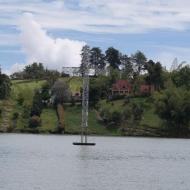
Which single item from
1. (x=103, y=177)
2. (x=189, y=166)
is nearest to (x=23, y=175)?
(x=103, y=177)

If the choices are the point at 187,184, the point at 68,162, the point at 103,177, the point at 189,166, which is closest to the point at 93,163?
the point at 68,162

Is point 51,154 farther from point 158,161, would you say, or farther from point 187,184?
point 187,184

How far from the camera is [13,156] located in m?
96.4

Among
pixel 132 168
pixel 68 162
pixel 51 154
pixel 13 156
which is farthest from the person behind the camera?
pixel 51 154

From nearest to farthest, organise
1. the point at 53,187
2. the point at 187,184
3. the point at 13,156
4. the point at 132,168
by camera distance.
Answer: the point at 53,187 → the point at 187,184 → the point at 132,168 → the point at 13,156

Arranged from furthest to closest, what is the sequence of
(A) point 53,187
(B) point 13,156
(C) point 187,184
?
(B) point 13,156
(C) point 187,184
(A) point 53,187

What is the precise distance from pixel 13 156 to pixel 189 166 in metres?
24.6

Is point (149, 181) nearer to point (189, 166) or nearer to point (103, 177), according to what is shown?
point (103, 177)

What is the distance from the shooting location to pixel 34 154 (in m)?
102

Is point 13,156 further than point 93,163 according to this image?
Yes

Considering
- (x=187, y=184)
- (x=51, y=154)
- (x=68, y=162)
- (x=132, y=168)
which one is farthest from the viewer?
(x=51, y=154)

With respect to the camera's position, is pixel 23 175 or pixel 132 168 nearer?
pixel 23 175

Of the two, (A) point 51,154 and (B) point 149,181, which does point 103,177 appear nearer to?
(B) point 149,181

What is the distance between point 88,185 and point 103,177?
7.94 m
